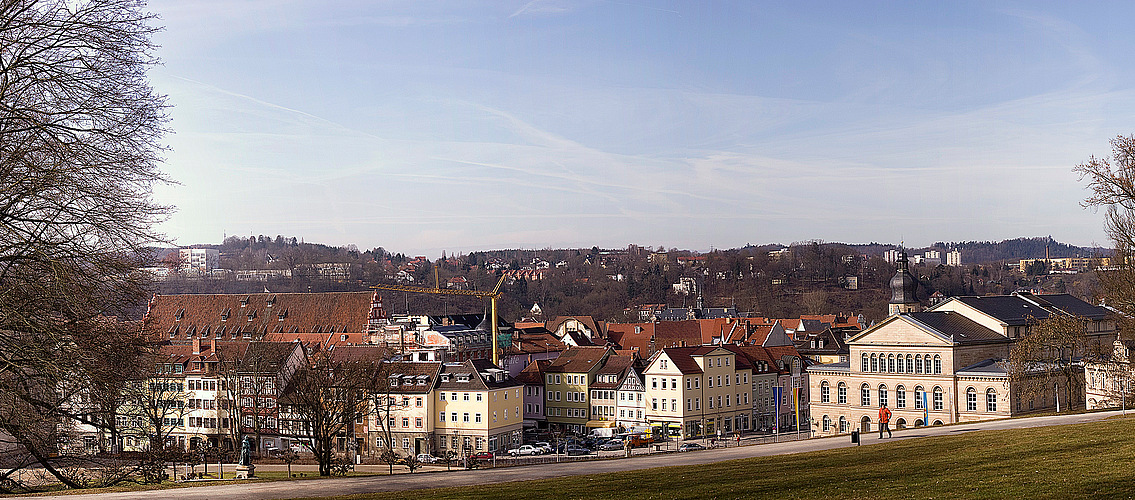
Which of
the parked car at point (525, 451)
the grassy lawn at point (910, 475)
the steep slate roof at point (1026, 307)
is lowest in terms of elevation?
the parked car at point (525, 451)

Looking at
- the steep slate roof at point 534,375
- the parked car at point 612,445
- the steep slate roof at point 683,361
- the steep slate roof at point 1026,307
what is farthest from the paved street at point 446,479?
the steep slate roof at point 534,375

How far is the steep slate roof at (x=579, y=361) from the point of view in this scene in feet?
242

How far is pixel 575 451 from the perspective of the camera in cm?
5778

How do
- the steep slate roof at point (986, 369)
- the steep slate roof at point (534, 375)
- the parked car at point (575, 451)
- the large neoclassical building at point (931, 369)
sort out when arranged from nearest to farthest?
1. the parked car at point (575, 451)
2. the steep slate roof at point (986, 369)
3. the large neoclassical building at point (931, 369)
4. the steep slate roof at point (534, 375)

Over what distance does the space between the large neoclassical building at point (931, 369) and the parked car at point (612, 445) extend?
44.2 ft

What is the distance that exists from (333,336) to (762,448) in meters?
61.9

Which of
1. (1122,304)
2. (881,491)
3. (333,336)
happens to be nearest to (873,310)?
(333,336)

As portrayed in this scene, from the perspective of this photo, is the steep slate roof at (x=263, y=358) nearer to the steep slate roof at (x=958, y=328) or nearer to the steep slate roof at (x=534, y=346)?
the steep slate roof at (x=534, y=346)

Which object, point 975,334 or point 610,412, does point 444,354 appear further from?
point 975,334

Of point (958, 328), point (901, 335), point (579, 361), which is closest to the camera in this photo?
point (958, 328)

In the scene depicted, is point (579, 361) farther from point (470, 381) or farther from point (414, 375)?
point (414, 375)

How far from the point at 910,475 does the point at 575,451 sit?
37020 mm

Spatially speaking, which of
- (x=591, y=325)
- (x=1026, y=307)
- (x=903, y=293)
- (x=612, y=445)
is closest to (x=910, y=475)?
(x=612, y=445)

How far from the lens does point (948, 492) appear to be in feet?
59.7
